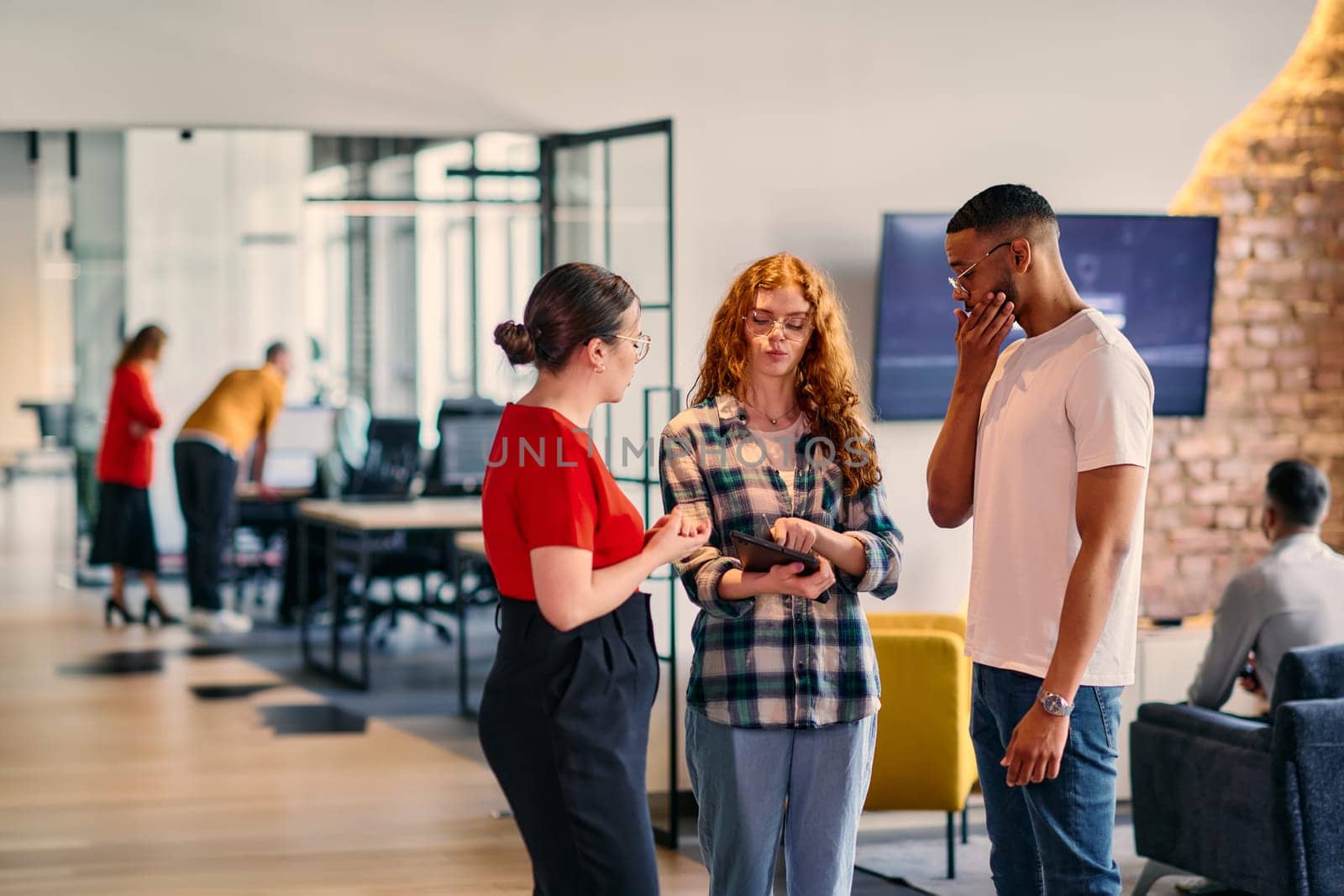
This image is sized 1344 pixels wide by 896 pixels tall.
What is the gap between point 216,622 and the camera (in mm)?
8914

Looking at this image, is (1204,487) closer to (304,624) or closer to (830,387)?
(830,387)

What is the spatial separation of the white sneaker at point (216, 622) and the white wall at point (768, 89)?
4652 millimetres

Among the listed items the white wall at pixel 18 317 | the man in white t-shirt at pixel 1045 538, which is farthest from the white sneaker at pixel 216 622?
the white wall at pixel 18 317

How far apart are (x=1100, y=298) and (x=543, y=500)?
11.5ft

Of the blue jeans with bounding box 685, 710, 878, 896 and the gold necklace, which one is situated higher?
the gold necklace

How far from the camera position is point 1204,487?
5508mm

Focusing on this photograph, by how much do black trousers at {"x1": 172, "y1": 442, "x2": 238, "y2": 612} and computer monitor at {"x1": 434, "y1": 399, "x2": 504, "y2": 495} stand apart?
4.29 ft

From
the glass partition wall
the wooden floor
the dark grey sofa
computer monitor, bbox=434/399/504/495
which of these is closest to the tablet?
the dark grey sofa

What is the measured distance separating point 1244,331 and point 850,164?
1614 millimetres

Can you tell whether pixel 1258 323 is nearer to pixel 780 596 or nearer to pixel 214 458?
pixel 780 596

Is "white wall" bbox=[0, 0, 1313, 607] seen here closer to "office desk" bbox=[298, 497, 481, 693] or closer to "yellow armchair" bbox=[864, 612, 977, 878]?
"yellow armchair" bbox=[864, 612, 977, 878]

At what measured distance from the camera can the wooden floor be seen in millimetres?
4387

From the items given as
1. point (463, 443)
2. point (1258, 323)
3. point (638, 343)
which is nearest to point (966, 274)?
point (638, 343)

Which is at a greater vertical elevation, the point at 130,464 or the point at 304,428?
the point at 304,428
